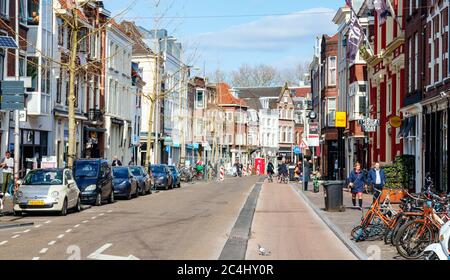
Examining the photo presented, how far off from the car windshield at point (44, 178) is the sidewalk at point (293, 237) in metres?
6.42

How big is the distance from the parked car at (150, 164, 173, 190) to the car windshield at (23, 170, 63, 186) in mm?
20967

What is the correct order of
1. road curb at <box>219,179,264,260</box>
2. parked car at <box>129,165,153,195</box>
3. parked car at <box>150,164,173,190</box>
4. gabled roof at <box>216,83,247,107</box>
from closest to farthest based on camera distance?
road curb at <box>219,179,264,260</box> < parked car at <box>129,165,153,195</box> < parked car at <box>150,164,173,190</box> < gabled roof at <box>216,83,247,107</box>

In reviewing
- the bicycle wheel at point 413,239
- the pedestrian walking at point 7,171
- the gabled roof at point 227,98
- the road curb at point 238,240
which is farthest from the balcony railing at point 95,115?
the gabled roof at point 227,98

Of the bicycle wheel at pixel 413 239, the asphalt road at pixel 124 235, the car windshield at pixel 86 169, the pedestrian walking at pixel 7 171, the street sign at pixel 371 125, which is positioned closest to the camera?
the bicycle wheel at pixel 413 239

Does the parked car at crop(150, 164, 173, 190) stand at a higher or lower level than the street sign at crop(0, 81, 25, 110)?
lower

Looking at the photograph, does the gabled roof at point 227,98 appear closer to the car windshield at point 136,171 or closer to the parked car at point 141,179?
the parked car at point 141,179

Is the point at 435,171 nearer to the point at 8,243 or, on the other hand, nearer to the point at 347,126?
the point at 8,243

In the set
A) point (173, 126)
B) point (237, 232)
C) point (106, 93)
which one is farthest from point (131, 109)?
point (237, 232)

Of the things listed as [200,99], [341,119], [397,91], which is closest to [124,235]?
[397,91]

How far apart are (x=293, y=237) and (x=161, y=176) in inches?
1120

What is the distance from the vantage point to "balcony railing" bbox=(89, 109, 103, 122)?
5162cm

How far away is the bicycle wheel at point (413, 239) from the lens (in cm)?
1355

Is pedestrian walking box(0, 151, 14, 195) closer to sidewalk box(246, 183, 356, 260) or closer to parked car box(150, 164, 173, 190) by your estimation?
sidewalk box(246, 183, 356, 260)

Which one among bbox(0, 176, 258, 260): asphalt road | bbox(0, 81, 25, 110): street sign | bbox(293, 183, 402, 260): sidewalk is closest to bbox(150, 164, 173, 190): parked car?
bbox(293, 183, 402, 260): sidewalk
